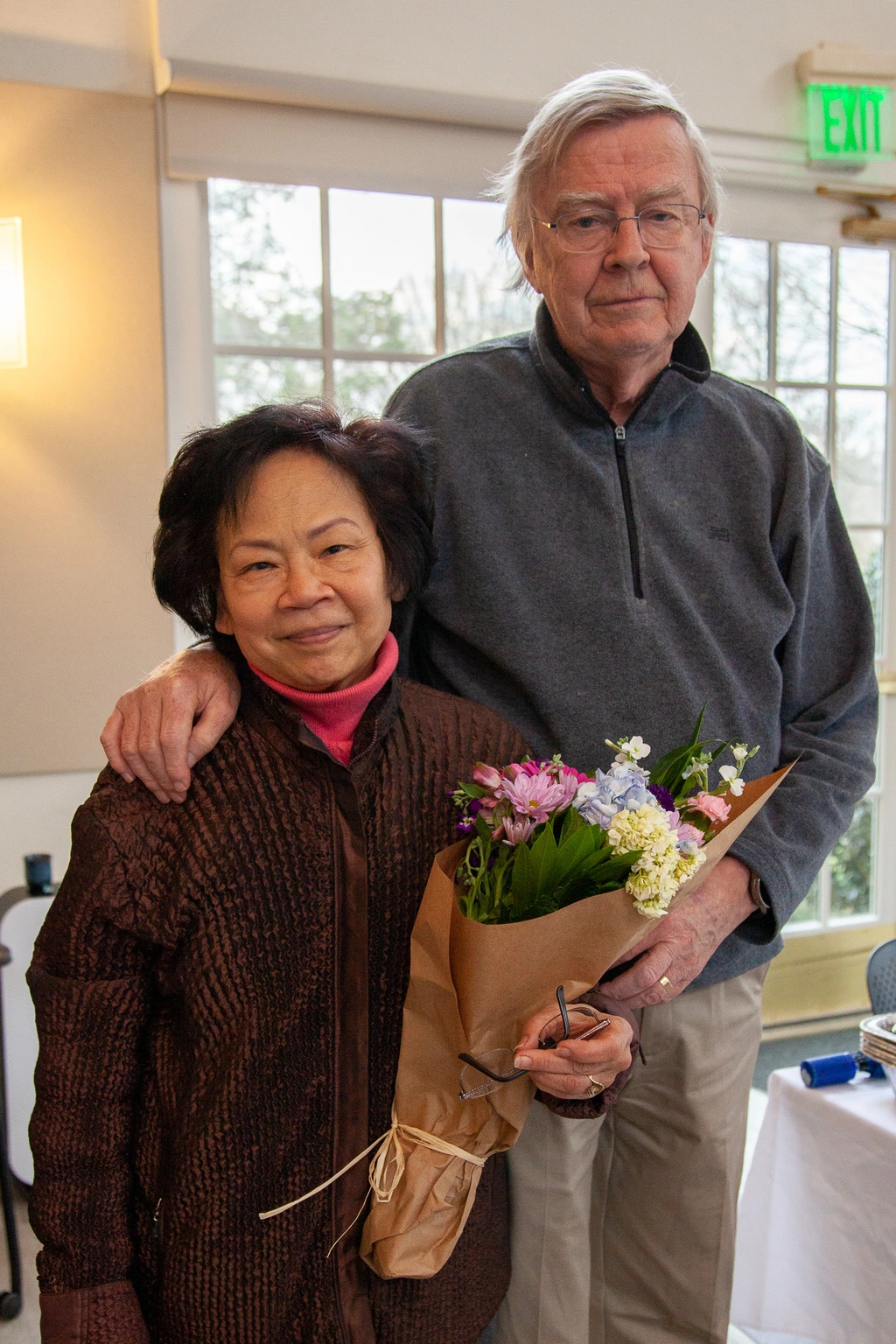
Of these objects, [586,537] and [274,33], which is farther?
[274,33]

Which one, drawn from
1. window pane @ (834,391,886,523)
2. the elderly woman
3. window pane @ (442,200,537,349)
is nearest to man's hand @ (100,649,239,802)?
the elderly woman

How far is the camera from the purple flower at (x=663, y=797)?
1.11m

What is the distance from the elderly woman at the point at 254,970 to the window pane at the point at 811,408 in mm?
2870

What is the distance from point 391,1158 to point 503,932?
1.00 ft

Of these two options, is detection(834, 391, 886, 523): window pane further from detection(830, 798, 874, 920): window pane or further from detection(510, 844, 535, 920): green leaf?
detection(510, 844, 535, 920): green leaf

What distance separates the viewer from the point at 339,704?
3.78 feet

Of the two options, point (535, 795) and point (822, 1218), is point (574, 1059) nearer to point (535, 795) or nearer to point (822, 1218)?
point (535, 795)

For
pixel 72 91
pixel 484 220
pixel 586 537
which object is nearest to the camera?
pixel 586 537

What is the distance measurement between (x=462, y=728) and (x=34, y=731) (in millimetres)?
1835

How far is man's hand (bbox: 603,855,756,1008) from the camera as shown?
4.08 ft

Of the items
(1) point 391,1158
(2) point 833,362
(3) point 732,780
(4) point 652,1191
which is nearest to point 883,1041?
(4) point 652,1191

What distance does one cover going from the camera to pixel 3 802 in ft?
9.09

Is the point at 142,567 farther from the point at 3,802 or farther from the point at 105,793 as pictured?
the point at 105,793

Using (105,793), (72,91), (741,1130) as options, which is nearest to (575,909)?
(105,793)
